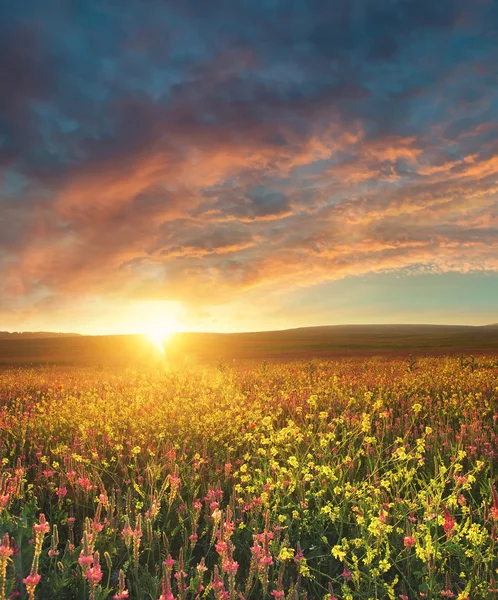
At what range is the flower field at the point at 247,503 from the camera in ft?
9.25

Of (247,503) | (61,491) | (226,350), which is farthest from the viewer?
(226,350)

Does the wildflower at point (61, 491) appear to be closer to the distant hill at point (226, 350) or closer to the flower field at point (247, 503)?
the flower field at point (247, 503)

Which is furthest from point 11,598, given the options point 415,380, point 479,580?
point 415,380

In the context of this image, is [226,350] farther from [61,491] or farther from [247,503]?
[247,503]

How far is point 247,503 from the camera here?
156 inches

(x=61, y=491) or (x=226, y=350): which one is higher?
(x=61, y=491)

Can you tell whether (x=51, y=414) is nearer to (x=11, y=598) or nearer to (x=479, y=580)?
(x=11, y=598)

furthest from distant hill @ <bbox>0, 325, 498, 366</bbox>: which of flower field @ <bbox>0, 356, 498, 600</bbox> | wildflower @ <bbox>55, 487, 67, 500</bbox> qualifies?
wildflower @ <bbox>55, 487, 67, 500</bbox>

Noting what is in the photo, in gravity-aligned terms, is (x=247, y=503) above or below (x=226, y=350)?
→ above

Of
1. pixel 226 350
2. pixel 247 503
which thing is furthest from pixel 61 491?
pixel 226 350

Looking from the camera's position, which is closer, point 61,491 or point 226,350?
point 61,491

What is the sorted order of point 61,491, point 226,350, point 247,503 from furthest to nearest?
point 226,350
point 61,491
point 247,503

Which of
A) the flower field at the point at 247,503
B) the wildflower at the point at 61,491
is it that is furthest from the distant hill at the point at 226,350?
the wildflower at the point at 61,491

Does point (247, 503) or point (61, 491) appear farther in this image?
point (61, 491)
